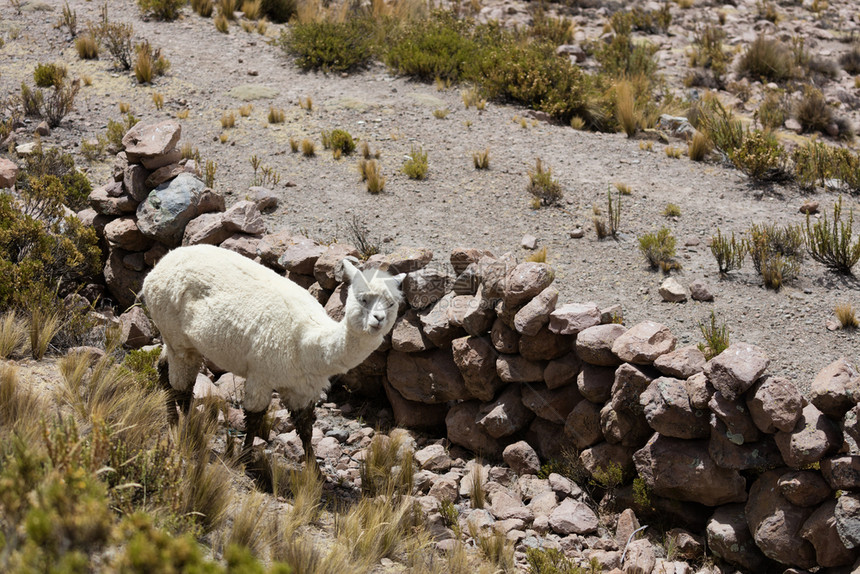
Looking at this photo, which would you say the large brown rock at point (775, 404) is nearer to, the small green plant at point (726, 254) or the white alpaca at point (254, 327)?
the small green plant at point (726, 254)

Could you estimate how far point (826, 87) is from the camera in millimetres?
14883

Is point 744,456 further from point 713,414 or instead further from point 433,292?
point 433,292

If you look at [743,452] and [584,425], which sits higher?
[743,452]

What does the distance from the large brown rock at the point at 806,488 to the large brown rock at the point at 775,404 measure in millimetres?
318

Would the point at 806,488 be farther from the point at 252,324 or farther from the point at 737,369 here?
the point at 252,324

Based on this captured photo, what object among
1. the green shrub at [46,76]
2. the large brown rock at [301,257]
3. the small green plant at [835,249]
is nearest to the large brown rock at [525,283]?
the large brown rock at [301,257]

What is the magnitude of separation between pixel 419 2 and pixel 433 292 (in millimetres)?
11695

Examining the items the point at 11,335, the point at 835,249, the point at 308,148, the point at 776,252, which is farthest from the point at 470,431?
the point at 308,148

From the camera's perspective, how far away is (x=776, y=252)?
7.65 m

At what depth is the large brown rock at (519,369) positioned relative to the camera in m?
6.66

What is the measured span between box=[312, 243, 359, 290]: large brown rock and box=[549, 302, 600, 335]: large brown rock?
218 cm

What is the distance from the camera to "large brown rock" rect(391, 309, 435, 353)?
7117 mm

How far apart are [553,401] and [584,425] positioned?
0.35 m

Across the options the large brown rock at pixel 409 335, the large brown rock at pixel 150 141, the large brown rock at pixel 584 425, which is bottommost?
the large brown rock at pixel 584 425
